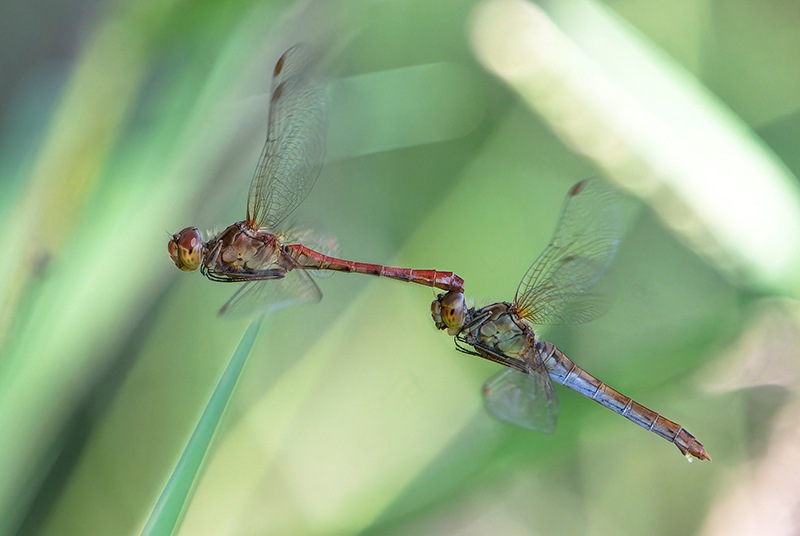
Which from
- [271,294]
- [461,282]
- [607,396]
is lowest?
[271,294]

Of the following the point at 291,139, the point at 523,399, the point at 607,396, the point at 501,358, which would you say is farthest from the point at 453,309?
the point at 291,139

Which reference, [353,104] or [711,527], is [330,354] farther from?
[711,527]

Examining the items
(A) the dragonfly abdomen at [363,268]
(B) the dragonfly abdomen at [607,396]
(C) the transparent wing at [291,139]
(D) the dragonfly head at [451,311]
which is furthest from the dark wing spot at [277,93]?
(B) the dragonfly abdomen at [607,396]

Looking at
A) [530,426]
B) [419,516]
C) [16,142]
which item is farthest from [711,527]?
[16,142]

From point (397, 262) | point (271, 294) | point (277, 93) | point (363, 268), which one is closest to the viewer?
point (277, 93)

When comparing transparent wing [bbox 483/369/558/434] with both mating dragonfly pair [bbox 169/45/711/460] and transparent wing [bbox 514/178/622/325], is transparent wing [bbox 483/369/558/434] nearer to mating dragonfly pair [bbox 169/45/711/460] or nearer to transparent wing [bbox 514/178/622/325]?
mating dragonfly pair [bbox 169/45/711/460]

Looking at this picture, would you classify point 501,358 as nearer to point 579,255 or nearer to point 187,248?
point 579,255
